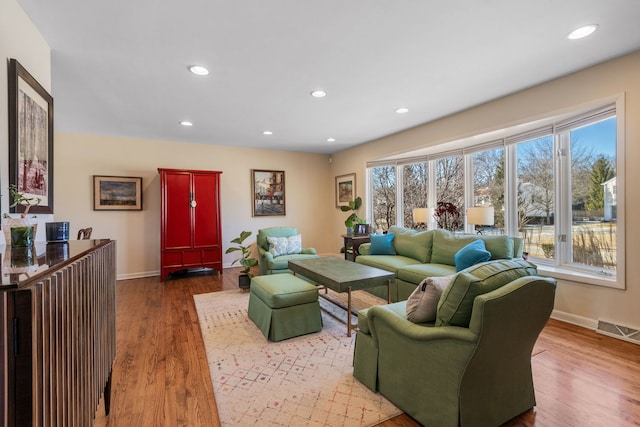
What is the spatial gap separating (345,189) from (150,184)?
382 centimetres

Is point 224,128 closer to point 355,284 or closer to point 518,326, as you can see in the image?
point 355,284

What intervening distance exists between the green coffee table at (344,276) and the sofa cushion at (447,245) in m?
1.11

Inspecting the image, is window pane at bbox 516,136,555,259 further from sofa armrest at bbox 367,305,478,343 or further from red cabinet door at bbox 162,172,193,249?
red cabinet door at bbox 162,172,193,249

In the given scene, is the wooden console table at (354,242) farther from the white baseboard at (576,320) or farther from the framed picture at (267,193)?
the white baseboard at (576,320)

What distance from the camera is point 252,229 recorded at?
20.8 ft

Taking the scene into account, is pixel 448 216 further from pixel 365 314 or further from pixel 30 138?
pixel 30 138

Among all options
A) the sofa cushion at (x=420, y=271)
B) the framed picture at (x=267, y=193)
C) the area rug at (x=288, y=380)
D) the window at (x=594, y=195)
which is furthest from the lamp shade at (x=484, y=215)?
the framed picture at (x=267, y=193)

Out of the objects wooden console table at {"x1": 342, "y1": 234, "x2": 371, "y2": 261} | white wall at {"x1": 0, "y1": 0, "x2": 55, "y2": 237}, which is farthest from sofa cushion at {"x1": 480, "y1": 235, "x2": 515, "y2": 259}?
white wall at {"x1": 0, "y1": 0, "x2": 55, "y2": 237}

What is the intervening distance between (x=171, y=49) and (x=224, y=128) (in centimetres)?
237

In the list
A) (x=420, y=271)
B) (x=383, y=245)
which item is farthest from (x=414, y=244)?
(x=420, y=271)

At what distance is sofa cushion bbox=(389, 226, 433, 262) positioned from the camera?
415 centimetres

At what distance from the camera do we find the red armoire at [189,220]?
511 centimetres

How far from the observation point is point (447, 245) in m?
3.89

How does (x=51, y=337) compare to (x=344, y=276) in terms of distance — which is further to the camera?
(x=344, y=276)
